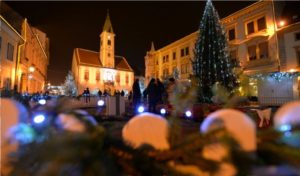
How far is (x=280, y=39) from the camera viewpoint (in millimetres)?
20172

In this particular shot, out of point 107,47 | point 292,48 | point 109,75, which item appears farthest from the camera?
point 107,47

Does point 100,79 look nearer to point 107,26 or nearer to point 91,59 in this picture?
point 91,59

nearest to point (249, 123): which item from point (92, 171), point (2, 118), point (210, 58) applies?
point (92, 171)

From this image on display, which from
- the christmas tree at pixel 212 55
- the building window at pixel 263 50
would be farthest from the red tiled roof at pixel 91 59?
the christmas tree at pixel 212 55

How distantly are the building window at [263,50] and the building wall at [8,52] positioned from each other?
76.9ft

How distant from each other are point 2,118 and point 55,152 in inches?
13.3

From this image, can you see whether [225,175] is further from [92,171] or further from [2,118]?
[2,118]

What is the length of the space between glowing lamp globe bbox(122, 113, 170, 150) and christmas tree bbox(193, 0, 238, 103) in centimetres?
1383

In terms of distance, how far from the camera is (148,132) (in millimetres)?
808

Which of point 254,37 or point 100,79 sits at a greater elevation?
point 254,37

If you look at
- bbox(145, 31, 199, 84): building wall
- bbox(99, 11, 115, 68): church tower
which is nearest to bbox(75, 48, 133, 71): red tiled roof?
bbox(99, 11, 115, 68): church tower

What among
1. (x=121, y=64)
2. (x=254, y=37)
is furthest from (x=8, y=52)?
(x=121, y=64)

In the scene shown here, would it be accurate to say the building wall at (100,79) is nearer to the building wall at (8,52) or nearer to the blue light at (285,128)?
the building wall at (8,52)

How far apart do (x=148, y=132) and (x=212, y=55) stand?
15.0m
